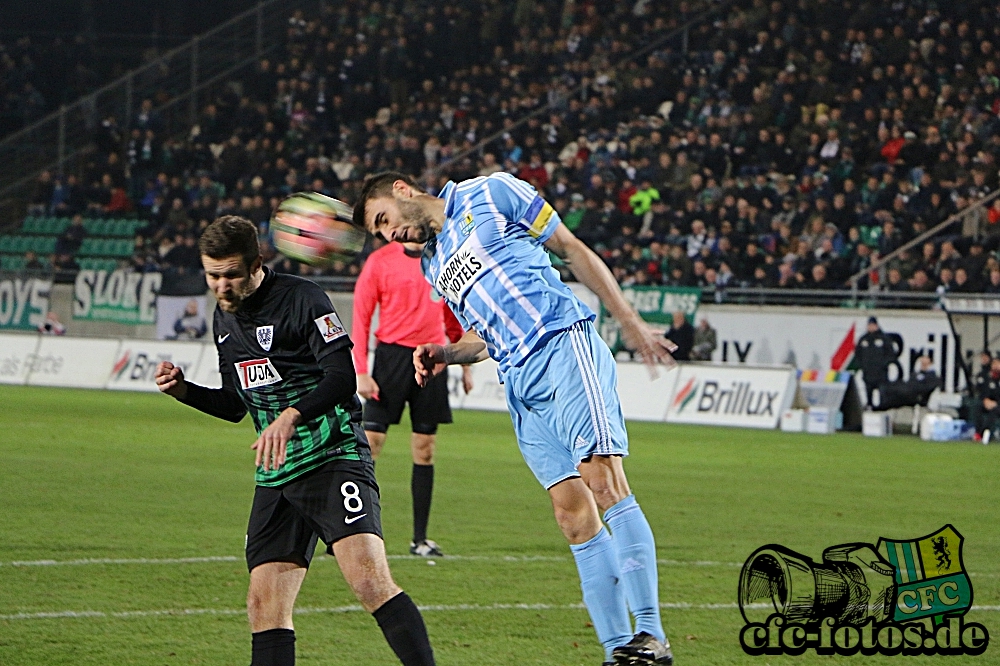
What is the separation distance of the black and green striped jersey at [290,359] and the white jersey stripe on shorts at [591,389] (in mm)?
949

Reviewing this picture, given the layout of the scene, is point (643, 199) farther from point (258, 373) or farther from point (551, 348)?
point (258, 373)

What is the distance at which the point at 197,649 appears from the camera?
6.61 m

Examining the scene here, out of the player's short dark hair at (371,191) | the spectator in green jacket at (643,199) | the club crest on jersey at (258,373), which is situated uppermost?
the spectator in green jacket at (643,199)

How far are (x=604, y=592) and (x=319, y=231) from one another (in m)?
1.96

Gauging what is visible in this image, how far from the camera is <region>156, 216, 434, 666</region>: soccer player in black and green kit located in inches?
201

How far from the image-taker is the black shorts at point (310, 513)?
17.0 ft

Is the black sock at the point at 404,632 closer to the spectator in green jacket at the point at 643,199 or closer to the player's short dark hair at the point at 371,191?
the player's short dark hair at the point at 371,191

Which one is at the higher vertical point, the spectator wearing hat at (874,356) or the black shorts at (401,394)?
the spectator wearing hat at (874,356)

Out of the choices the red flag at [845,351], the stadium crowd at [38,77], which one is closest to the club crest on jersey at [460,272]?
the red flag at [845,351]

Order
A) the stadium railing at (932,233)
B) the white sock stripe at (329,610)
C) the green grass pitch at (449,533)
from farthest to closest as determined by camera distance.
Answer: the stadium railing at (932,233) < the white sock stripe at (329,610) < the green grass pitch at (449,533)

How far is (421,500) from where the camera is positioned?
32.1 ft

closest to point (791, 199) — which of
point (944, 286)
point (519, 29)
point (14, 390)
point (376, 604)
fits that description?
point (944, 286)

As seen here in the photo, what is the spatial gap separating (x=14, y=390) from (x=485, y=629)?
20.6 m

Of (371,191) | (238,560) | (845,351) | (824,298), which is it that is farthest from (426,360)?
(824,298)
